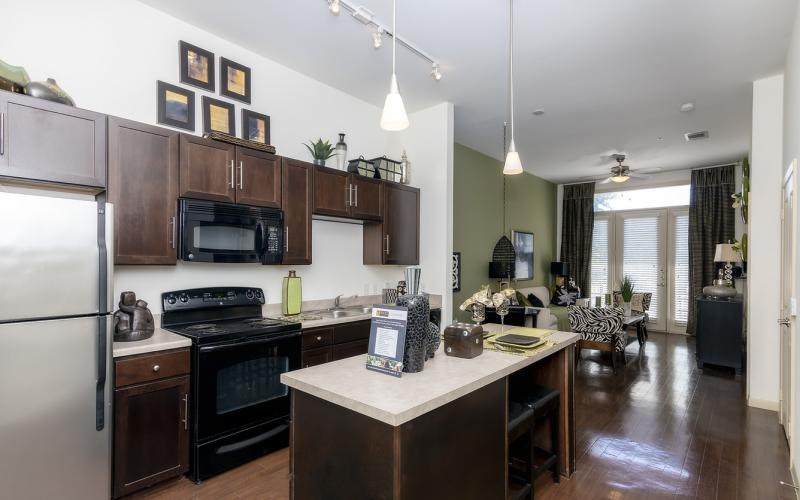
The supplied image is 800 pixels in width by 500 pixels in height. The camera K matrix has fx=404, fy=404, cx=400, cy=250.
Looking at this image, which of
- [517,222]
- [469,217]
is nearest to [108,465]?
[469,217]

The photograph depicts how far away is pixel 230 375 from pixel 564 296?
6.60m

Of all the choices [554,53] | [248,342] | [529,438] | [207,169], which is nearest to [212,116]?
[207,169]

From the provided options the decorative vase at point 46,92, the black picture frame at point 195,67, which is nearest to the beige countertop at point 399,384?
the decorative vase at point 46,92

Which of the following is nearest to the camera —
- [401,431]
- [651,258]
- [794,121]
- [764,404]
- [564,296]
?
[401,431]

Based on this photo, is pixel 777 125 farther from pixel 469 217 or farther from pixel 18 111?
pixel 18 111

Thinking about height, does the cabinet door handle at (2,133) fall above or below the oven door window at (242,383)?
above

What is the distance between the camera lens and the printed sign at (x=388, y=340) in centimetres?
158

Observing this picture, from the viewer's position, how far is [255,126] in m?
3.40

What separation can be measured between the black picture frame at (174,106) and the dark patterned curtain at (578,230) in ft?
25.5

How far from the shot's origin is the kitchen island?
132 centimetres

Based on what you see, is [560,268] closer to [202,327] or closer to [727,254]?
[727,254]

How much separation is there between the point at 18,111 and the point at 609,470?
3.95 m

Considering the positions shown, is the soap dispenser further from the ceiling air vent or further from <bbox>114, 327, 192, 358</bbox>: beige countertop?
the ceiling air vent

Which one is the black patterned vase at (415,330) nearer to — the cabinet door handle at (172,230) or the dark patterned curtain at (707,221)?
the cabinet door handle at (172,230)
